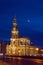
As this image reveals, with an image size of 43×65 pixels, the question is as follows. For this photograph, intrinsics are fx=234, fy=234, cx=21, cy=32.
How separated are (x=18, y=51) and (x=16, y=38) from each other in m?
5.41

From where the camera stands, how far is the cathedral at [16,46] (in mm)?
76675

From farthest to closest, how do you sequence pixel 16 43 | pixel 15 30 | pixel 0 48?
1. pixel 0 48
2. pixel 16 43
3. pixel 15 30

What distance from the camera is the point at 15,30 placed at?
75375 millimetres

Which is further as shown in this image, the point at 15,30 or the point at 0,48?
the point at 0,48

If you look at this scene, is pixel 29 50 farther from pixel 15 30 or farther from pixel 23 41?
pixel 15 30

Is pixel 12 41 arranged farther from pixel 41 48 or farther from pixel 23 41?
pixel 41 48

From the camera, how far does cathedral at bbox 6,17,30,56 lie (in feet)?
252

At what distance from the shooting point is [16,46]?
3142 inches

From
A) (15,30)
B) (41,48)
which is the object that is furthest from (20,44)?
(41,48)

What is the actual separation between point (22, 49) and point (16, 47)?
294 centimetres

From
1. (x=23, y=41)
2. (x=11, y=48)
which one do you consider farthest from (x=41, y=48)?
(x=11, y=48)

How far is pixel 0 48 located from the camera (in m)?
95.0

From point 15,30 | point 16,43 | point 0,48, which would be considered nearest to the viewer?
point 15,30

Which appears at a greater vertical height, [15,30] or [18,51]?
[15,30]
